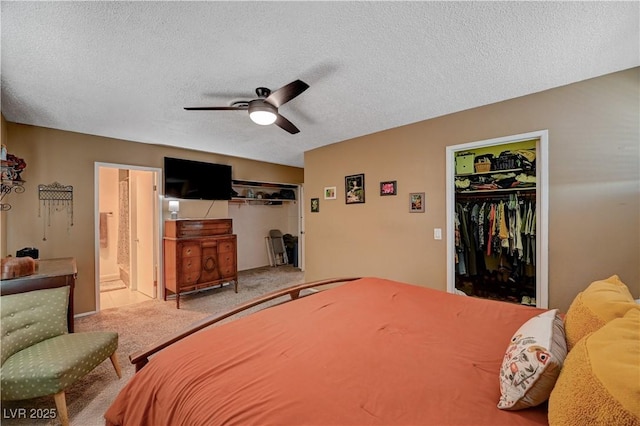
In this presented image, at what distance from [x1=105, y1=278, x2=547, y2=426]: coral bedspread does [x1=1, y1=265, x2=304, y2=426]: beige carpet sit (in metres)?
1.15

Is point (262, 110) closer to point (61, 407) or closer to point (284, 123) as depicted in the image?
point (284, 123)

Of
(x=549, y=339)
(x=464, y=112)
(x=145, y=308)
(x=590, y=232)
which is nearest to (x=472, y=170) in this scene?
(x=464, y=112)

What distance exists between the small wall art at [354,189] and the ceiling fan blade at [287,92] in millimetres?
1904

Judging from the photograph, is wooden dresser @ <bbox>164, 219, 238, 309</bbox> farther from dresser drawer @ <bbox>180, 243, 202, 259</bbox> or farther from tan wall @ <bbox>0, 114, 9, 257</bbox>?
tan wall @ <bbox>0, 114, 9, 257</bbox>

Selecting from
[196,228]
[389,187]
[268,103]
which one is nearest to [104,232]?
[196,228]

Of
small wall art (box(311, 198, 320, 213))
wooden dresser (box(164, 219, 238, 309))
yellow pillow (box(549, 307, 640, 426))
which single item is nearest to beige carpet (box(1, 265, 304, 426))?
wooden dresser (box(164, 219, 238, 309))

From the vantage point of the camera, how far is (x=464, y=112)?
2793mm

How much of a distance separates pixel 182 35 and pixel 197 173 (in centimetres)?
313

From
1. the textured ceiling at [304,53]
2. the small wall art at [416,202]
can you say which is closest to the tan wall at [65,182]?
the textured ceiling at [304,53]

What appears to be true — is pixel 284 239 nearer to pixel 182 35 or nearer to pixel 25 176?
pixel 25 176

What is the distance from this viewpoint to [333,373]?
101 cm

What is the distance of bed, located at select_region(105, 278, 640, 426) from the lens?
0.82 meters

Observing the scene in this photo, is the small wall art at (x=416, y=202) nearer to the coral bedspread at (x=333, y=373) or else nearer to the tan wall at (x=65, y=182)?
the coral bedspread at (x=333, y=373)

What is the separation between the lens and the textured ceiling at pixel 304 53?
4.70 feet
